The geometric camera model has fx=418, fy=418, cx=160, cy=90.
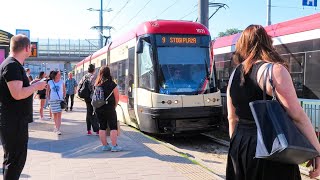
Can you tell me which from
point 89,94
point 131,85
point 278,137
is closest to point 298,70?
point 131,85

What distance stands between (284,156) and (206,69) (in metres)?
8.55

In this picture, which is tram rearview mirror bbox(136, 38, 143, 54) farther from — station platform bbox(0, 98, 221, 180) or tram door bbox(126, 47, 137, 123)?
station platform bbox(0, 98, 221, 180)

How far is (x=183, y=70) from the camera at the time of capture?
10828 millimetres

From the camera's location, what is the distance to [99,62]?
20.4 metres

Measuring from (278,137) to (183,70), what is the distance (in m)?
8.32

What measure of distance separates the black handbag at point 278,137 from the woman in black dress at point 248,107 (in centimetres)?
11

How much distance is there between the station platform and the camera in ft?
20.4

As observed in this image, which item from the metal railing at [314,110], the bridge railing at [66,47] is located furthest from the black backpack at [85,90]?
the bridge railing at [66,47]

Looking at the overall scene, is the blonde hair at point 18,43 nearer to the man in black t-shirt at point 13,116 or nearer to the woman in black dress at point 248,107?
the man in black t-shirt at point 13,116

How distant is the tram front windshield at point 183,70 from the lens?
420 inches

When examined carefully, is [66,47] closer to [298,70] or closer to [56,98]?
[56,98]

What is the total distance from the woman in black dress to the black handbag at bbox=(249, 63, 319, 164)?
0.35 feet

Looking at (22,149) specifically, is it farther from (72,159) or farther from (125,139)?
(125,139)

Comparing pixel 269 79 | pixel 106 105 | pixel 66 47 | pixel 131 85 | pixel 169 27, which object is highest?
pixel 66 47
